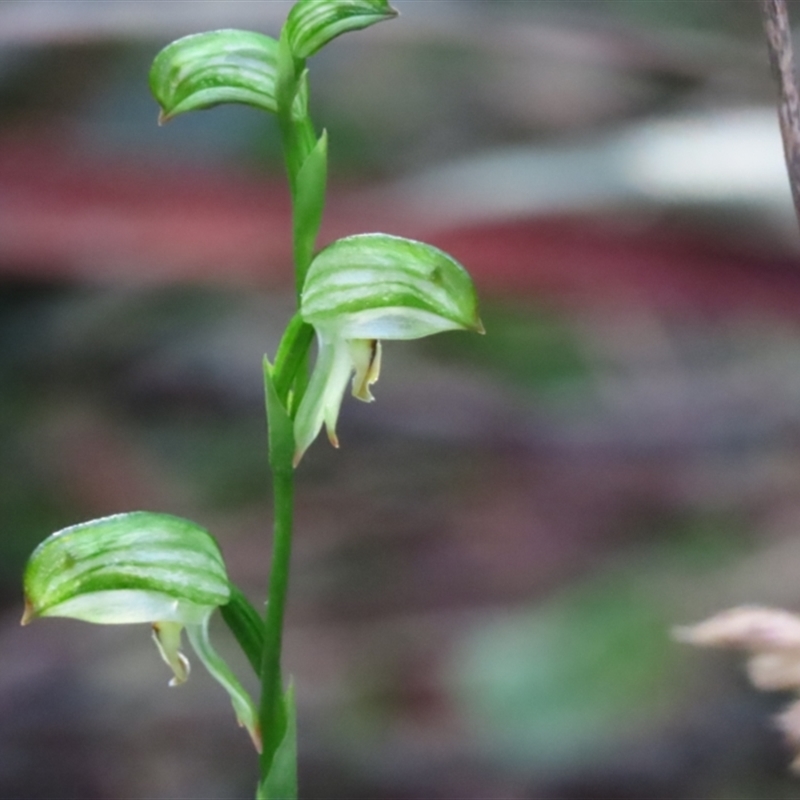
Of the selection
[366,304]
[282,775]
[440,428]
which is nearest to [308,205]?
[366,304]

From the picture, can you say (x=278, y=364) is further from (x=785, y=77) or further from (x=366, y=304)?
(x=785, y=77)

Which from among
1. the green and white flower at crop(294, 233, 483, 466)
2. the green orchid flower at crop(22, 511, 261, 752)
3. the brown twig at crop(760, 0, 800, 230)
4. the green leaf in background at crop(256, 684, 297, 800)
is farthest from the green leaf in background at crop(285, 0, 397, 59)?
the green leaf in background at crop(256, 684, 297, 800)

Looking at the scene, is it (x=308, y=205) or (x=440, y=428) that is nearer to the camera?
(x=308, y=205)

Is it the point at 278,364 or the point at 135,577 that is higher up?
the point at 278,364

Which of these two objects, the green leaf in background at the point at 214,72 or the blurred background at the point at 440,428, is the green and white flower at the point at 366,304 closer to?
the green leaf in background at the point at 214,72

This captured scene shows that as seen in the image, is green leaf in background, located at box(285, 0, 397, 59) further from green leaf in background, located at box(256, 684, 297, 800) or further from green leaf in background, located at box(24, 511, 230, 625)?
green leaf in background, located at box(256, 684, 297, 800)

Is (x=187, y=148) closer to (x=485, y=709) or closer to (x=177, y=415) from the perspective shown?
(x=177, y=415)

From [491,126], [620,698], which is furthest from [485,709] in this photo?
[491,126]
